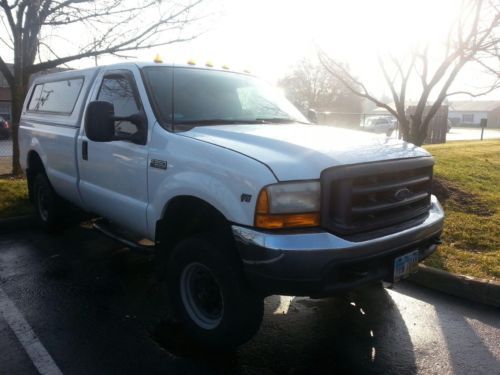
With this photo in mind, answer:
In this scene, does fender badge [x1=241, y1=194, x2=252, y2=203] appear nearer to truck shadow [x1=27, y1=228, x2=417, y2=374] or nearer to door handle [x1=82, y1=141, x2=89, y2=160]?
truck shadow [x1=27, y1=228, x2=417, y2=374]

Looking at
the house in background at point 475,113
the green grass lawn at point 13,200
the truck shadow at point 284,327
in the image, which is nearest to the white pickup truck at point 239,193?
the truck shadow at point 284,327

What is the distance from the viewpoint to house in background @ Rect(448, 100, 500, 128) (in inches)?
3369

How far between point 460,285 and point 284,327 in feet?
6.06

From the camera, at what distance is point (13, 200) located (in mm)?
7180

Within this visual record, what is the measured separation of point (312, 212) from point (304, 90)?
151 feet

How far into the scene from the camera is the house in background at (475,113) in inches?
3369

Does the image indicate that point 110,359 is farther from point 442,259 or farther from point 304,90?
point 304,90

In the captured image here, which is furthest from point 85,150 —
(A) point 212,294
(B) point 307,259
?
(B) point 307,259

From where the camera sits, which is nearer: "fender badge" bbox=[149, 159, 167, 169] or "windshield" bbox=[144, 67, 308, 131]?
"fender badge" bbox=[149, 159, 167, 169]

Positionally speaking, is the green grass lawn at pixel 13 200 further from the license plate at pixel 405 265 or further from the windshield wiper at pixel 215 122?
the license plate at pixel 405 265

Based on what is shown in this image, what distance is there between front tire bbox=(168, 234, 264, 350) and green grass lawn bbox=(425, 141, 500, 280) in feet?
8.42

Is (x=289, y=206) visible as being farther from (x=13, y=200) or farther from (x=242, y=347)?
(x=13, y=200)

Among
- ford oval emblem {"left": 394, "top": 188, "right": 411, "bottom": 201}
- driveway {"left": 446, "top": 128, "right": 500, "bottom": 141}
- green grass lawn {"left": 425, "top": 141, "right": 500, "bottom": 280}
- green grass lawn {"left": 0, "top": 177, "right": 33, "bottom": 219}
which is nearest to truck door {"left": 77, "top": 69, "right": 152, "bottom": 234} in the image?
ford oval emblem {"left": 394, "top": 188, "right": 411, "bottom": 201}

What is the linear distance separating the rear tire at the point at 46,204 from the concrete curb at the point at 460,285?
4336 millimetres
